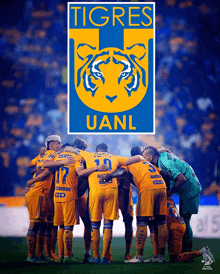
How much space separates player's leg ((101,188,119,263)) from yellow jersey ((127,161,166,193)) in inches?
13.7

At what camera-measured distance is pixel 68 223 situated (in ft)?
14.2

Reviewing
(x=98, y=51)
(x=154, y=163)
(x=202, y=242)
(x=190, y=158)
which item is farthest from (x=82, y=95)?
(x=202, y=242)

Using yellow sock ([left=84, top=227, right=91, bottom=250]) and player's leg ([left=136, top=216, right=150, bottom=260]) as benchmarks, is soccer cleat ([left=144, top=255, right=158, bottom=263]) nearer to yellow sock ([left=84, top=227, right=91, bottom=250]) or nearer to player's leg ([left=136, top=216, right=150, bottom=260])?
player's leg ([left=136, top=216, right=150, bottom=260])

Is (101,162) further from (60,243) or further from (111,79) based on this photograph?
(111,79)

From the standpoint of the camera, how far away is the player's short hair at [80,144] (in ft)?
15.9

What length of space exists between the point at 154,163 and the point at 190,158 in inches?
27.9

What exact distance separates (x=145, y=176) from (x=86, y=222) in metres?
0.97

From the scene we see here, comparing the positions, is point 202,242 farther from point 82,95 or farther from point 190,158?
point 82,95

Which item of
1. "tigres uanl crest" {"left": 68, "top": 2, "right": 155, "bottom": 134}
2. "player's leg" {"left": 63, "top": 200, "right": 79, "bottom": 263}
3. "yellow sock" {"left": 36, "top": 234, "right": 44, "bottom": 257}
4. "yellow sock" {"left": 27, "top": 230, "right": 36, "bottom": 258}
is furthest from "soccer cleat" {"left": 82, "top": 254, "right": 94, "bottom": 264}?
"tigres uanl crest" {"left": 68, "top": 2, "right": 155, "bottom": 134}

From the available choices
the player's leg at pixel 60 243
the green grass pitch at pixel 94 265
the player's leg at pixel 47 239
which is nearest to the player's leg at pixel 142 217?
the green grass pitch at pixel 94 265

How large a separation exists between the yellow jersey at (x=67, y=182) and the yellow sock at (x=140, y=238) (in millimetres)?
903

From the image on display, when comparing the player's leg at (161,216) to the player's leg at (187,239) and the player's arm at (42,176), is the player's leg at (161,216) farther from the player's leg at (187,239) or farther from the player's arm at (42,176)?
the player's arm at (42,176)

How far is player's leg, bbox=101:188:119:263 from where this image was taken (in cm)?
431

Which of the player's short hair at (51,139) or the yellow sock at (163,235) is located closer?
the yellow sock at (163,235)
